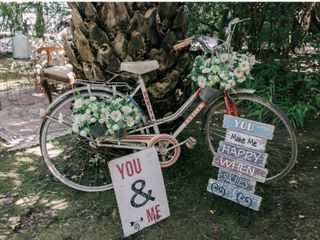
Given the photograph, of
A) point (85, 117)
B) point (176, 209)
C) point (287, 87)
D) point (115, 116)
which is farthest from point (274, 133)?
point (85, 117)

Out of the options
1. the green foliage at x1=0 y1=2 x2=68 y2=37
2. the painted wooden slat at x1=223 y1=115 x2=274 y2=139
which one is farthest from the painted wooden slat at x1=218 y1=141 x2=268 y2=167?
the green foliage at x1=0 y1=2 x2=68 y2=37

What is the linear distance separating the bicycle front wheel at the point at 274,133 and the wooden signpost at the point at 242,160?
14.0 inches

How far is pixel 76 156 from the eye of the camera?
12.2ft

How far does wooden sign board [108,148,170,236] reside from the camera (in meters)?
2.58

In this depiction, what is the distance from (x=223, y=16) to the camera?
18.2 ft

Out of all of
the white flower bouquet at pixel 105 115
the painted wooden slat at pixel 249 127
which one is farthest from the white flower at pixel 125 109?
the painted wooden slat at pixel 249 127

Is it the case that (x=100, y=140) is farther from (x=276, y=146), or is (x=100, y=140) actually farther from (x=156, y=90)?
(x=276, y=146)

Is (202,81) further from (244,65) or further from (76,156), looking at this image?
(76,156)

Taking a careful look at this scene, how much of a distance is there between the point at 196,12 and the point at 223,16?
17.0 inches

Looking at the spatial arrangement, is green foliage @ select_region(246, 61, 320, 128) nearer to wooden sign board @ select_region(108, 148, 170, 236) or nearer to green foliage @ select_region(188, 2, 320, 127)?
green foliage @ select_region(188, 2, 320, 127)

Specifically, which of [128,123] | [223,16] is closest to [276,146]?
[128,123]

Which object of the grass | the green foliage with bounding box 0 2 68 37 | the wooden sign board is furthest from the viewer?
the green foliage with bounding box 0 2 68 37

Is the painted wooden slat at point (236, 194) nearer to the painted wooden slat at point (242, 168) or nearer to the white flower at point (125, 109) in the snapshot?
the painted wooden slat at point (242, 168)

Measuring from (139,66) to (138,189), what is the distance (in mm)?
904
